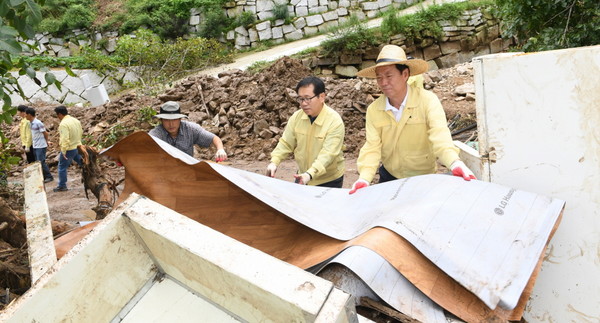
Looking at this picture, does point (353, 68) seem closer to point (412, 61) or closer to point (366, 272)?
point (412, 61)

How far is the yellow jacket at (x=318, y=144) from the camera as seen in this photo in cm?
360

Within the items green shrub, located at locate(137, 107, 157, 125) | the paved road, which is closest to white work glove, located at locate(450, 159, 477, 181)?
green shrub, located at locate(137, 107, 157, 125)

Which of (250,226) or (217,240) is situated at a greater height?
(217,240)

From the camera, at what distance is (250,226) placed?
87.2 inches

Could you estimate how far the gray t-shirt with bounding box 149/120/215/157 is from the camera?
4.25 meters

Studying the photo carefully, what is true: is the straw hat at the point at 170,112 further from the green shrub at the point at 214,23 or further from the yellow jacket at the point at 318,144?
the green shrub at the point at 214,23

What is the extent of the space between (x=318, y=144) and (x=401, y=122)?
2.90 ft

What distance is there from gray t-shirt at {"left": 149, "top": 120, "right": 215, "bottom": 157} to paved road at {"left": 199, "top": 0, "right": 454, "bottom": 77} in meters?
10.9

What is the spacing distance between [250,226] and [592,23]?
456 centimetres

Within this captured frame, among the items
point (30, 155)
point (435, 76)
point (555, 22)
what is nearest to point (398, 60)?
point (555, 22)

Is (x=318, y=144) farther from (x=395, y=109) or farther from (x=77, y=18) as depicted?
(x=77, y=18)

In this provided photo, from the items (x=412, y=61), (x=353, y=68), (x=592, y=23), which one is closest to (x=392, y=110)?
(x=412, y=61)

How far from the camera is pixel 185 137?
435cm

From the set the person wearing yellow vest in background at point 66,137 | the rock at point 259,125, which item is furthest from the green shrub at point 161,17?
the person wearing yellow vest in background at point 66,137
